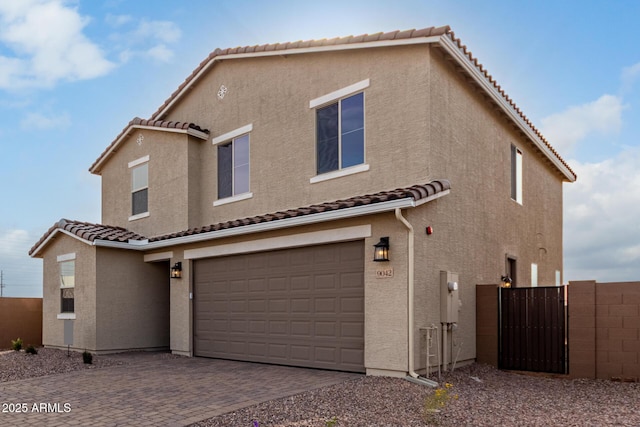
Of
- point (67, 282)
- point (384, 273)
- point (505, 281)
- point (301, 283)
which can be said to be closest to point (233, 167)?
point (301, 283)

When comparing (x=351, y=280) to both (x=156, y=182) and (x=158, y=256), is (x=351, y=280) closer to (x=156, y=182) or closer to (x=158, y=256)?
(x=158, y=256)

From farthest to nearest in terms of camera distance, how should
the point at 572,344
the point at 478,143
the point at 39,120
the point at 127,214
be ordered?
the point at 127,214, the point at 39,120, the point at 478,143, the point at 572,344

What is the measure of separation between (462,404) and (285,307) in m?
4.56

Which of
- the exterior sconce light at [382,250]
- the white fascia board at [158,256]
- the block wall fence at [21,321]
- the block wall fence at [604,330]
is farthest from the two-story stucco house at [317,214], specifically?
the block wall fence at [21,321]

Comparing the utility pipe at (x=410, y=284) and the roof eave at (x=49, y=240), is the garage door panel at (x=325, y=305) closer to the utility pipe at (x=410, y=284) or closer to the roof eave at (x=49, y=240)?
the utility pipe at (x=410, y=284)

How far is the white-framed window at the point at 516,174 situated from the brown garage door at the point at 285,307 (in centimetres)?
671

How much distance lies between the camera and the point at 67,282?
15.5 metres

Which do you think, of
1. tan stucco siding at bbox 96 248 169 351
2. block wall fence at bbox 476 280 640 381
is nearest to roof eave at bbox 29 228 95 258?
tan stucco siding at bbox 96 248 169 351

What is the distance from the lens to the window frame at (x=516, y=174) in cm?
1472

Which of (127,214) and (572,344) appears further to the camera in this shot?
(127,214)

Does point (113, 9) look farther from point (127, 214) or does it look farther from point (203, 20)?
point (127, 214)

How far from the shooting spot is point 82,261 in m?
14.8

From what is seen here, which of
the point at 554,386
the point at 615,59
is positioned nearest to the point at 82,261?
the point at 554,386

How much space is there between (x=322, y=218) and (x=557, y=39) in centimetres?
713
